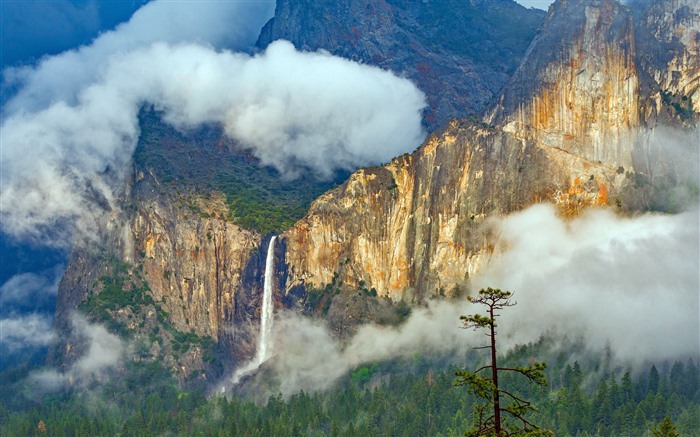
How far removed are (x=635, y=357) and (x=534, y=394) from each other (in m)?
16.4

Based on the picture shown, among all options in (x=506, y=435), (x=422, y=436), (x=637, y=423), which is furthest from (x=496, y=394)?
(x=422, y=436)

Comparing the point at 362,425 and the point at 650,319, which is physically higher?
the point at 650,319

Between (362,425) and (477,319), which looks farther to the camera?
(362,425)

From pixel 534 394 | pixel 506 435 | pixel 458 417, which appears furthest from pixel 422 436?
pixel 506 435

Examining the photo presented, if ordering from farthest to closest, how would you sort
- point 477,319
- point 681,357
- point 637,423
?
point 681,357 < point 637,423 < point 477,319

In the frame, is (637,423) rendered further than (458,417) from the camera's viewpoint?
No

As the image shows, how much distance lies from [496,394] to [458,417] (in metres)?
128

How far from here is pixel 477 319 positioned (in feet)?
220

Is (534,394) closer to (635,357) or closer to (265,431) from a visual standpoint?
(635,357)

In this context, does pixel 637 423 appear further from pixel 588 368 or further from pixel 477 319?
pixel 477 319

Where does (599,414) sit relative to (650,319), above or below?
Result: below

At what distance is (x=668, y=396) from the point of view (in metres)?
181

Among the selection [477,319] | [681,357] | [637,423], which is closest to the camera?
[477,319]

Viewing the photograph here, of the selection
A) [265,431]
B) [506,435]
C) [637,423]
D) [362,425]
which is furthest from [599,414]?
[506,435]
